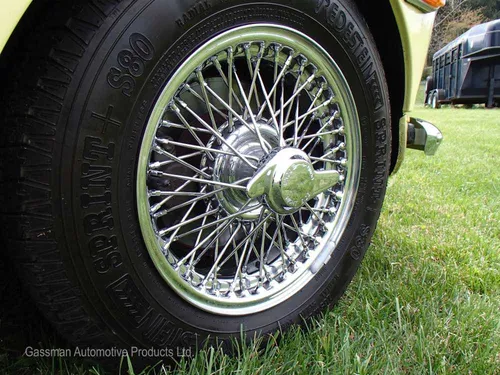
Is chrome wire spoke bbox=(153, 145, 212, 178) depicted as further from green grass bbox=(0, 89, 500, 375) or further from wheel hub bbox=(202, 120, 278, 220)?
green grass bbox=(0, 89, 500, 375)

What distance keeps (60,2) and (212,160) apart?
0.55 metres

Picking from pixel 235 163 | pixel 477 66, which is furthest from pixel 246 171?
pixel 477 66

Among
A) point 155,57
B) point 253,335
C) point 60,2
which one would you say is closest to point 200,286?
point 253,335

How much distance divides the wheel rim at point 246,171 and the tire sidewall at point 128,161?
30 millimetres

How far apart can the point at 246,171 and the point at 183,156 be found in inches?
7.2

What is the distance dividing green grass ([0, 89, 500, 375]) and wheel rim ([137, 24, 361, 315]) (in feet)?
0.53

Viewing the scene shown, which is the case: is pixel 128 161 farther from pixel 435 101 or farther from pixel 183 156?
pixel 435 101

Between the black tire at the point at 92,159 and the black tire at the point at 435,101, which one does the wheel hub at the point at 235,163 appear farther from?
the black tire at the point at 435,101

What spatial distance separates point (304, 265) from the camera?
1.48 m

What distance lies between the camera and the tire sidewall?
949 millimetres

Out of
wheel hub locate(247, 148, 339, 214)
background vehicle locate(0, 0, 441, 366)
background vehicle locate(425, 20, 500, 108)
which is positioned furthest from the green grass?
background vehicle locate(425, 20, 500, 108)

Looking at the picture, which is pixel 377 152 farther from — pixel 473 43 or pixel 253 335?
pixel 473 43

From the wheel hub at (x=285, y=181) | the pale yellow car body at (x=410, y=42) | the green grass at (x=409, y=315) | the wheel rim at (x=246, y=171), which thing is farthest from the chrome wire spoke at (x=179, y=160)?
the pale yellow car body at (x=410, y=42)

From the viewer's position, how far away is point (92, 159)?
3.14 feet
